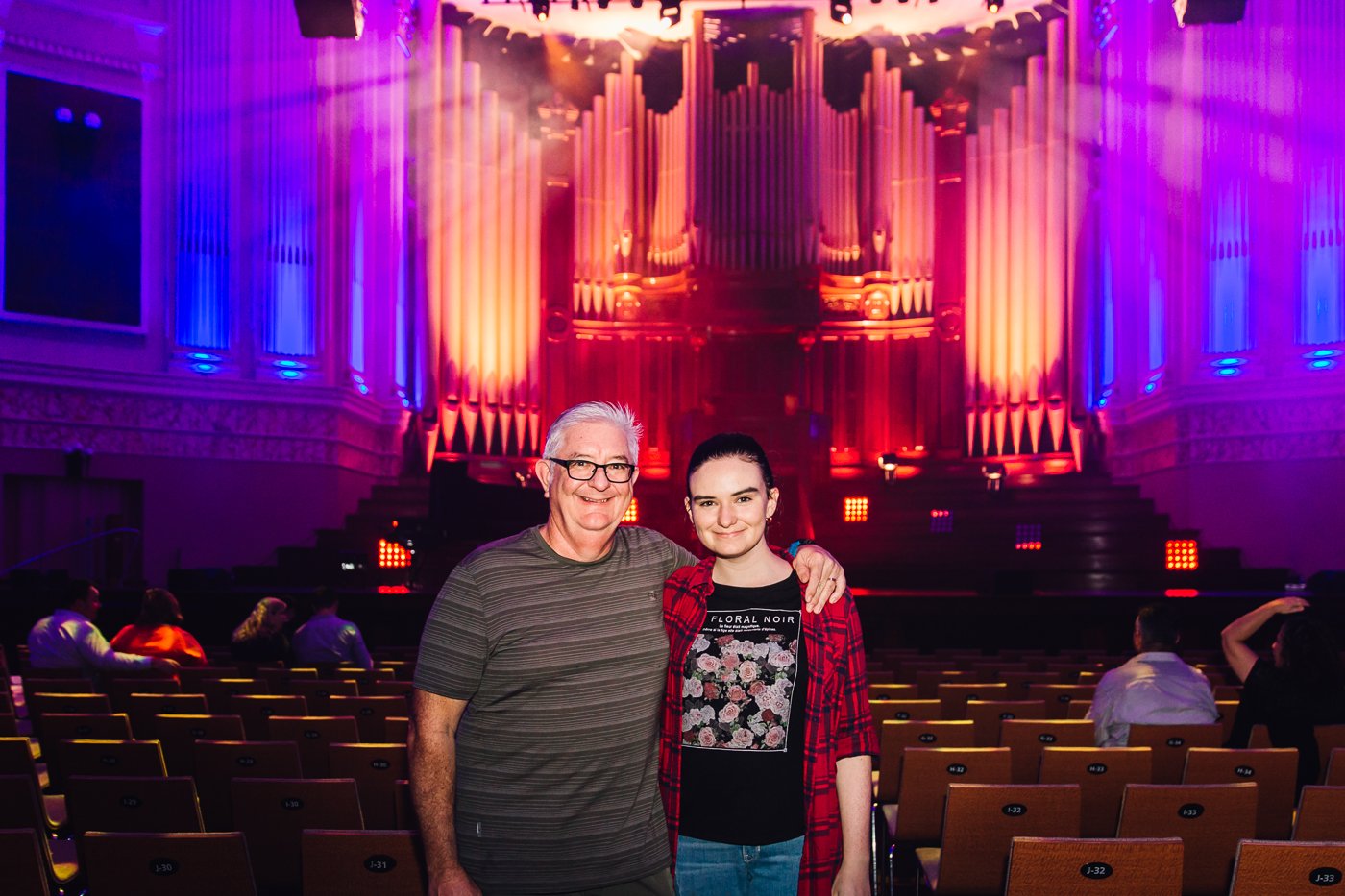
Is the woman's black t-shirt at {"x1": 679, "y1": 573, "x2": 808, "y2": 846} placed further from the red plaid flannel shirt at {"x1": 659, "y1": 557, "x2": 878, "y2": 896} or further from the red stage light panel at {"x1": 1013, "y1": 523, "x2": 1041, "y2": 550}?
the red stage light panel at {"x1": 1013, "y1": 523, "x2": 1041, "y2": 550}

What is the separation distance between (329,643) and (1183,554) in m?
9.35

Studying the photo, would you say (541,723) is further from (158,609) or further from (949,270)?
(949,270)

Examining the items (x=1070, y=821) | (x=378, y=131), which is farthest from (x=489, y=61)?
(x=1070, y=821)

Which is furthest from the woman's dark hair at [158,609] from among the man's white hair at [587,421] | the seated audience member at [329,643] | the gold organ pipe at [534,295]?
the gold organ pipe at [534,295]

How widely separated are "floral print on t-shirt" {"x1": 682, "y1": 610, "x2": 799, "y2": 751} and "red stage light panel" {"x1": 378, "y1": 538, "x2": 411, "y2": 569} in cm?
1166

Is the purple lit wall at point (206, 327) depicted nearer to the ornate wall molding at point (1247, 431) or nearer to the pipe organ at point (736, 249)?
the pipe organ at point (736, 249)

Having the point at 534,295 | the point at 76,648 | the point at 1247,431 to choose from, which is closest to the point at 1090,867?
the point at 76,648

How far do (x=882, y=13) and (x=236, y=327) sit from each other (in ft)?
36.0

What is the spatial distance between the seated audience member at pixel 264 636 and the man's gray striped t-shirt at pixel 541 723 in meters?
6.01

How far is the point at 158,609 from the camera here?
7.30 meters

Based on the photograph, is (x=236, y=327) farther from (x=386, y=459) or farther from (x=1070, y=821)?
(x=1070, y=821)

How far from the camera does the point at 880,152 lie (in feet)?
62.0

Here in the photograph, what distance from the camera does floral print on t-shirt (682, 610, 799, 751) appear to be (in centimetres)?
234

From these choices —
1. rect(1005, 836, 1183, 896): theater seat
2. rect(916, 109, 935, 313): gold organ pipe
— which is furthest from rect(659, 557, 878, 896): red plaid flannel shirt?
rect(916, 109, 935, 313): gold organ pipe
